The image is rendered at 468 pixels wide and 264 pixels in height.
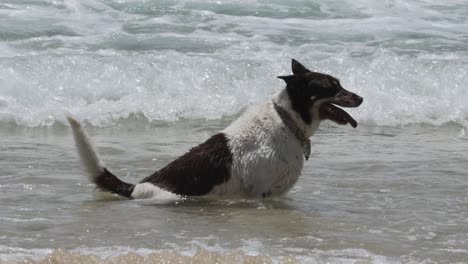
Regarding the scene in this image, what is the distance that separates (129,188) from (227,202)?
674 mm

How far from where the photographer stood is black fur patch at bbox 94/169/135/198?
630 cm

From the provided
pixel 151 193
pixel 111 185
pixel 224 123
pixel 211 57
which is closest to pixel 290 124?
pixel 151 193

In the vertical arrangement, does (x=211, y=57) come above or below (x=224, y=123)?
above

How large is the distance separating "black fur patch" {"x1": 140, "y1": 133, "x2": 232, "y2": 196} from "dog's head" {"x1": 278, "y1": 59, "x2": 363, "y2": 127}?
0.55 m

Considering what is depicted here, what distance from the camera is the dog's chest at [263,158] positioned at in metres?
6.19

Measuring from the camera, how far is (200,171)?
6.20 meters

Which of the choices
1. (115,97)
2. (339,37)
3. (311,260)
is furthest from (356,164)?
(339,37)

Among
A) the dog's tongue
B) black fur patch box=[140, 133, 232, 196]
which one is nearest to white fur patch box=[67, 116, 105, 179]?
black fur patch box=[140, 133, 232, 196]

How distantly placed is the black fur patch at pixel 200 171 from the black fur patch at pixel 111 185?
7.0 inches

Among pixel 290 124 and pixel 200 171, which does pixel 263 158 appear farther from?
pixel 200 171

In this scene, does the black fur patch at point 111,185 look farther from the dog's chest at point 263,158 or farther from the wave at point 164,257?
the wave at point 164,257

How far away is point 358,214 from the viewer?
5902mm

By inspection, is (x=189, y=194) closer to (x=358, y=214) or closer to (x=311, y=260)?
(x=358, y=214)

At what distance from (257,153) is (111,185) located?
101cm
